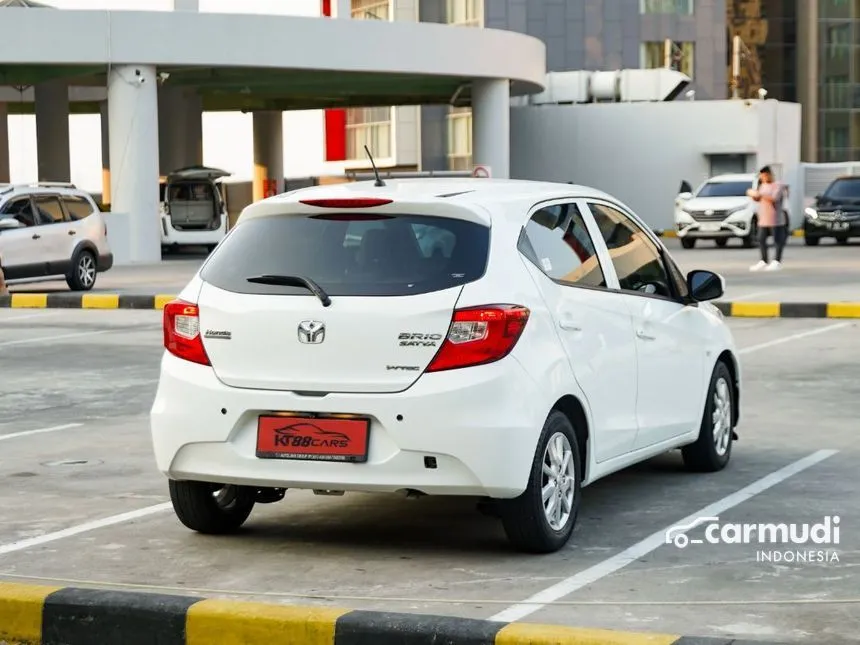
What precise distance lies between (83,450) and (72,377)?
13.8 feet

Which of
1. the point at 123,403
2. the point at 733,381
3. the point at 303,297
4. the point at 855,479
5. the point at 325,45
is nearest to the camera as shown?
the point at 303,297

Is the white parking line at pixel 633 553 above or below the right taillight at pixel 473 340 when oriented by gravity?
below

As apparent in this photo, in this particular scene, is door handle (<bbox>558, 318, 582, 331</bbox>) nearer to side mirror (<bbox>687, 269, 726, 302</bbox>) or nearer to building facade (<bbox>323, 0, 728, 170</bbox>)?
side mirror (<bbox>687, 269, 726, 302</bbox>)

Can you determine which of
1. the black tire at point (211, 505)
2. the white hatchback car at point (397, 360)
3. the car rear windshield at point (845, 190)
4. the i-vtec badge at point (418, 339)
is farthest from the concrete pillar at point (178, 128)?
the i-vtec badge at point (418, 339)

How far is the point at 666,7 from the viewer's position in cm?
6869

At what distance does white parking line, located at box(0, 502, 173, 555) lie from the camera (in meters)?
7.33

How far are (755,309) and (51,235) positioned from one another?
10405 millimetres

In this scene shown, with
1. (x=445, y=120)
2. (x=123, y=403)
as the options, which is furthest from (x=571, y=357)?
(x=445, y=120)

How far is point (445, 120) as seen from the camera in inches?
2785

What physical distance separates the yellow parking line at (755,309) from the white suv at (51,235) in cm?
1008

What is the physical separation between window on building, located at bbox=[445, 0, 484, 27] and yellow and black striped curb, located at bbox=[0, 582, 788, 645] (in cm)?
6418

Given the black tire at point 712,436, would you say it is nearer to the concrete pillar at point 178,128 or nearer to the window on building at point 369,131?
the concrete pillar at point 178,128

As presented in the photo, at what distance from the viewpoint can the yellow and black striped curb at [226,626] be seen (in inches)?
219

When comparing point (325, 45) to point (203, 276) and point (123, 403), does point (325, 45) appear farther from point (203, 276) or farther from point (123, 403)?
point (203, 276)
